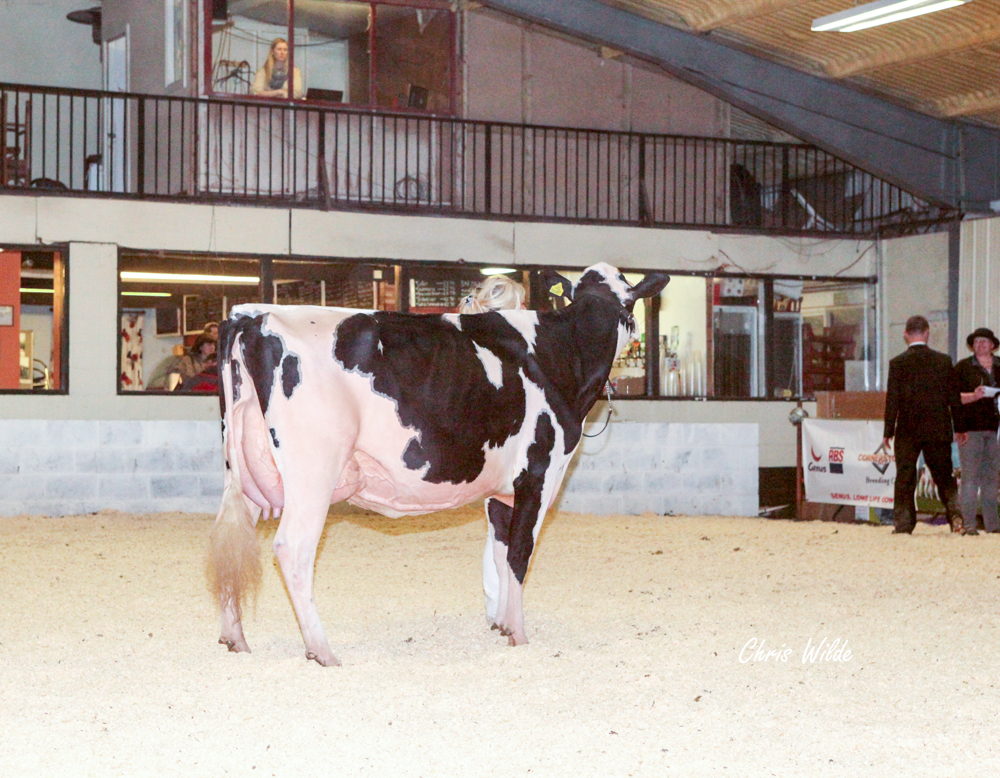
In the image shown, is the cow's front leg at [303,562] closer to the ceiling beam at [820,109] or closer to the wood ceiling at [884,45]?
the wood ceiling at [884,45]

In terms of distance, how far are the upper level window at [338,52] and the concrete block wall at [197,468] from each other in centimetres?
473

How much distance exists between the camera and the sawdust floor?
3594mm

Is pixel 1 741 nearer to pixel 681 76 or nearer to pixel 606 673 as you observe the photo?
pixel 606 673

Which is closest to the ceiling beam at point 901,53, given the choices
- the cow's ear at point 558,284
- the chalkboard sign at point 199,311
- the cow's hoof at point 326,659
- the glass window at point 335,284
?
the glass window at point 335,284

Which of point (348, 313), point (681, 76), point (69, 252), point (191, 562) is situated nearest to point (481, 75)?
point (681, 76)

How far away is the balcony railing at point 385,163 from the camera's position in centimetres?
1374

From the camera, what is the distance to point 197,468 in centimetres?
1179

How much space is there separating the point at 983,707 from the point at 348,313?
112 inches

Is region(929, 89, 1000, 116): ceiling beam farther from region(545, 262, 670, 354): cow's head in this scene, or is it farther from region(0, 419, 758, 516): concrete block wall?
region(545, 262, 670, 354): cow's head

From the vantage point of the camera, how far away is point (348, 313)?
16.7 ft

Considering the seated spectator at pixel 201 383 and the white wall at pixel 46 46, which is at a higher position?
the white wall at pixel 46 46

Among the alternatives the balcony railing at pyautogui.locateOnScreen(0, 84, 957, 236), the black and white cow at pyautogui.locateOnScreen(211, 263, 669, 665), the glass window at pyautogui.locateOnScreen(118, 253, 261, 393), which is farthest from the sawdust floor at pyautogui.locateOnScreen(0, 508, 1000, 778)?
the balcony railing at pyautogui.locateOnScreen(0, 84, 957, 236)

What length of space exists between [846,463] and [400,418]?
849 centimetres

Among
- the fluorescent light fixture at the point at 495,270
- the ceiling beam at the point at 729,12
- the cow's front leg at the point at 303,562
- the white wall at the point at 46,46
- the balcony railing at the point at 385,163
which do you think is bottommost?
the cow's front leg at the point at 303,562
